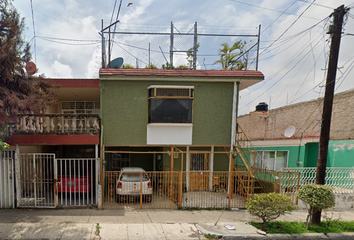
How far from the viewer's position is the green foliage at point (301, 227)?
477cm

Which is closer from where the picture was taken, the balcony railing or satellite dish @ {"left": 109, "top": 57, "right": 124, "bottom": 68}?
the balcony railing

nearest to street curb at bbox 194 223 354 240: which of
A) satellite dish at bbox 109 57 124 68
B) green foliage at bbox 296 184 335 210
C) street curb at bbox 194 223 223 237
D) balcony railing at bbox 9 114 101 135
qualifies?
street curb at bbox 194 223 223 237

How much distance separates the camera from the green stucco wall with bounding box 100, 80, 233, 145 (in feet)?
22.7

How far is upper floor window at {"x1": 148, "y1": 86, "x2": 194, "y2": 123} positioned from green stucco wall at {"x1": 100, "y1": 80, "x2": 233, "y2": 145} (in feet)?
0.92

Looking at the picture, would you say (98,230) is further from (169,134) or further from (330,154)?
(330,154)

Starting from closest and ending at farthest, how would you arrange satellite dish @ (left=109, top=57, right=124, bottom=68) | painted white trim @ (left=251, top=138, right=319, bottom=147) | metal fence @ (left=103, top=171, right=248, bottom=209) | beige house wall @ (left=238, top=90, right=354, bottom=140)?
metal fence @ (left=103, top=171, right=248, bottom=209), satellite dish @ (left=109, top=57, right=124, bottom=68), painted white trim @ (left=251, top=138, right=319, bottom=147), beige house wall @ (left=238, top=90, right=354, bottom=140)

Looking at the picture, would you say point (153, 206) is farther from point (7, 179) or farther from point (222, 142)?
point (7, 179)

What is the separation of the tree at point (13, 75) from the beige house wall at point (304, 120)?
9166 millimetres

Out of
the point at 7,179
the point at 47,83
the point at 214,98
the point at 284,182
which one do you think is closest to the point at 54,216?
the point at 7,179

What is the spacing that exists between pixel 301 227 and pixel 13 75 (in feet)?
30.5

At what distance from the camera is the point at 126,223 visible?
4.96 meters

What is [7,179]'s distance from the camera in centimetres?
585

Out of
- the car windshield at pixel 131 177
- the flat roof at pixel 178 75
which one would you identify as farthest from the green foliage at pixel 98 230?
the flat roof at pixel 178 75

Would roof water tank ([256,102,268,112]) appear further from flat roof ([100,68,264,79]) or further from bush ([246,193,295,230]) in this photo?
bush ([246,193,295,230])
